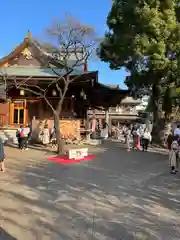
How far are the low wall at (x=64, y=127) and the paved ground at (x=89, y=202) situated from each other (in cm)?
826

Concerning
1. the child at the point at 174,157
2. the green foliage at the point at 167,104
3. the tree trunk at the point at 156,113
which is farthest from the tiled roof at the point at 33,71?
the child at the point at 174,157

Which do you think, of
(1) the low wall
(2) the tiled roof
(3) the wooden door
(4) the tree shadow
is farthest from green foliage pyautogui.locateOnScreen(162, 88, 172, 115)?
(4) the tree shadow

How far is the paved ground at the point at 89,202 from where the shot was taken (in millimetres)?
6130

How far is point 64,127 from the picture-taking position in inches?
893

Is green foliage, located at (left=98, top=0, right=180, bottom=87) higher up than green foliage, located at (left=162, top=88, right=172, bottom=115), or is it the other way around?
green foliage, located at (left=98, top=0, right=180, bottom=87)

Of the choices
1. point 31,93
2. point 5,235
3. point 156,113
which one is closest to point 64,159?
point 31,93

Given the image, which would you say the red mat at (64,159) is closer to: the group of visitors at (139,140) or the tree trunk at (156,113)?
the group of visitors at (139,140)

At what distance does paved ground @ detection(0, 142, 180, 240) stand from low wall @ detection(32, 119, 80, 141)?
8.26 meters

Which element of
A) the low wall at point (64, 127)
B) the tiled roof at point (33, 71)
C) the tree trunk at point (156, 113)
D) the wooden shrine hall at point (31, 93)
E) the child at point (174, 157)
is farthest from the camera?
the tree trunk at point (156, 113)

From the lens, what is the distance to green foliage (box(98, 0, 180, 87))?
22609 mm

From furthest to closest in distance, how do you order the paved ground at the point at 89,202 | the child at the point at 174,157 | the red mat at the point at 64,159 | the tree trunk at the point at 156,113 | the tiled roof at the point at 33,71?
1. the tree trunk at the point at 156,113
2. the tiled roof at the point at 33,71
3. the red mat at the point at 64,159
4. the child at the point at 174,157
5. the paved ground at the point at 89,202

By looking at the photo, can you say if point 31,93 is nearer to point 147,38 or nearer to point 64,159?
point 147,38

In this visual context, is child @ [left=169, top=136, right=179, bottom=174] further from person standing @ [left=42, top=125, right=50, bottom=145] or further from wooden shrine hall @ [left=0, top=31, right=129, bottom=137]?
wooden shrine hall @ [left=0, top=31, right=129, bottom=137]

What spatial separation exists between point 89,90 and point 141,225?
824 inches
